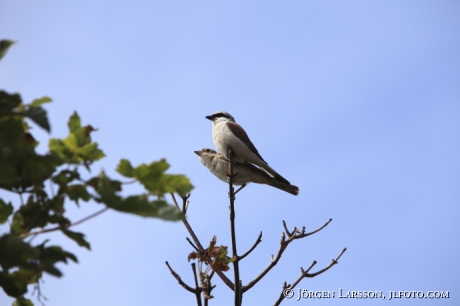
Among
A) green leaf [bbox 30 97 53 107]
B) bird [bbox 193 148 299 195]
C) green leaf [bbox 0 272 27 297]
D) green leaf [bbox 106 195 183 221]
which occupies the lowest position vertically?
green leaf [bbox 0 272 27 297]

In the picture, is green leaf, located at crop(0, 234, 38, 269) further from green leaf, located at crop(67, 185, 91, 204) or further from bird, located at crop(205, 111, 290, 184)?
bird, located at crop(205, 111, 290, 184)

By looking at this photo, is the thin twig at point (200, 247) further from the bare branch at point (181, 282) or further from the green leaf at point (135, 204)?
the green leaf at point (135, 204)

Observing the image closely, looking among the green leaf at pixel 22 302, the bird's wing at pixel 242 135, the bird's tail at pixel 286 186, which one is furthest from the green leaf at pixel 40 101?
the bird's wing at pixel 242 135

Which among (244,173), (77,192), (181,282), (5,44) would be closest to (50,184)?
(77,192)

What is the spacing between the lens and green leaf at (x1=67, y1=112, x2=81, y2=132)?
1933 mm

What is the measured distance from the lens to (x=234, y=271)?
358 cm

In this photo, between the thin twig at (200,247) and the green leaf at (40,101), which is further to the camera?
the thin twig at (200,247)

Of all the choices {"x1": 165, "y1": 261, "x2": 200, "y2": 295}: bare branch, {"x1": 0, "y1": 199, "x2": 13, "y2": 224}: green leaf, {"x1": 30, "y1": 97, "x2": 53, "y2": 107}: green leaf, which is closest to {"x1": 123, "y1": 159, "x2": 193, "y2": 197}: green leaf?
{"x1": 30, "y1": 97, "x2": 53, "y2": 107}: green leaf

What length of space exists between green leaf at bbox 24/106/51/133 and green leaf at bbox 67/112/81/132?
0.22 metres

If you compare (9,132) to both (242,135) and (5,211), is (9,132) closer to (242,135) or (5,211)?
(5,211)

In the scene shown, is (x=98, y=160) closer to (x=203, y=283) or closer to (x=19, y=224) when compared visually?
(x=19, y=224)

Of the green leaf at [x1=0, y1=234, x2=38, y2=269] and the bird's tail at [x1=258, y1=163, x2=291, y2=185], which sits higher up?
the bird's tail at [x1=258, y1=163, x2=291, y2=185]

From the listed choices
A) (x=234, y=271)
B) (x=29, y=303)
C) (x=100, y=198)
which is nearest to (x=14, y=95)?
(x=100, y=198)

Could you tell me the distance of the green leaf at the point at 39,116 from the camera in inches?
64.8
